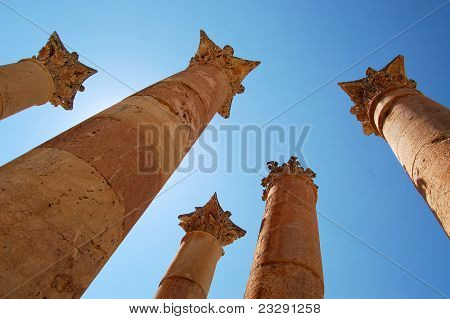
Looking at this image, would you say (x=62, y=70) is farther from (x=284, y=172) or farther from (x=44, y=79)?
(x=284, y=172)

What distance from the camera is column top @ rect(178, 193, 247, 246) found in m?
15.6

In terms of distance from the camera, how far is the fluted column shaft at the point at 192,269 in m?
12.4

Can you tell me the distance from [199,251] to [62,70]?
10.5 meters

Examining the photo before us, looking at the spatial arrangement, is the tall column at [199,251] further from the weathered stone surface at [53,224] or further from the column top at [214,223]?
the weathered stone surface at [53,224]

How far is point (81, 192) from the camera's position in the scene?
19.3ft

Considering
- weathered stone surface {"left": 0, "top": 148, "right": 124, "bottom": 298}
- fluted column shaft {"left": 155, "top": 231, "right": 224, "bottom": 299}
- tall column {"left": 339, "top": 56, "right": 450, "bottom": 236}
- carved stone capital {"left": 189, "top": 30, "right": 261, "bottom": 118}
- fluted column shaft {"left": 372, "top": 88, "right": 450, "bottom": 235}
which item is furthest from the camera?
carved stone capital {"left": 189, "top": 30, "right": 261, "bottom": 118}

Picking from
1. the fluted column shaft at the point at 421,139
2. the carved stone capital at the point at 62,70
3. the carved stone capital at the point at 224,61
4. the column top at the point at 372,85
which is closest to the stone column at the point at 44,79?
the carved stone capital at the point at 62,70

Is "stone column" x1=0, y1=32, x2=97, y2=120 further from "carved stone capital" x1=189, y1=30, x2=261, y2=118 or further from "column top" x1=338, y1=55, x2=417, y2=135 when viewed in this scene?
"column top" x1=338, y1=55, x2=417, y2=135

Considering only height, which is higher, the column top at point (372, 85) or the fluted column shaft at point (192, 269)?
the column top at point (372, 85)

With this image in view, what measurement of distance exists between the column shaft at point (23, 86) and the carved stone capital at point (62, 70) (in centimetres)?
48

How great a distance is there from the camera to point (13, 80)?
14609mm

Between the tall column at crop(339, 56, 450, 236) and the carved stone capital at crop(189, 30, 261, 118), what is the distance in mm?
4204

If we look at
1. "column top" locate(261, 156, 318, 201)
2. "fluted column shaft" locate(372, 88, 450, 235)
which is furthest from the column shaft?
"fluted column shaft" locate(372, 88, 450, 235)
